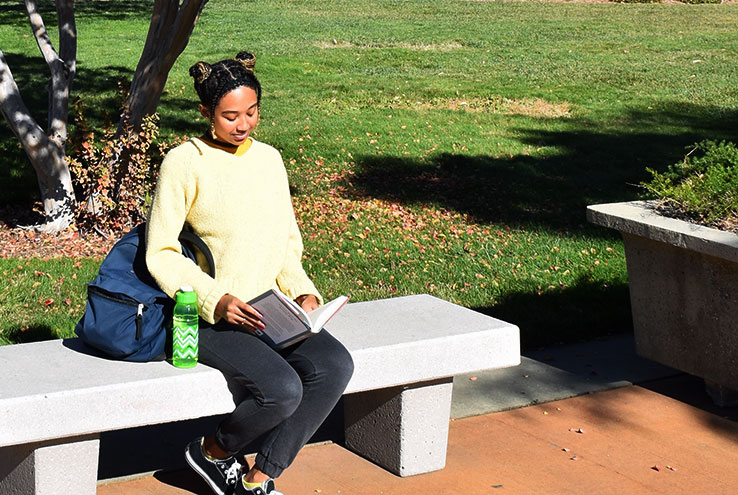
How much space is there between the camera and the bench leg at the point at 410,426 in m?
4.27

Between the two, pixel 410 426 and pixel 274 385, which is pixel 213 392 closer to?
pixel 274 385

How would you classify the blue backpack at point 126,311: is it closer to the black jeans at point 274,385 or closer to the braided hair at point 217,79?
the black jeans at point 274,385

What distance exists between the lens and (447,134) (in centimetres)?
1181

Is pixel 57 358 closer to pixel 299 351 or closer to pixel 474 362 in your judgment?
pixel 299 351

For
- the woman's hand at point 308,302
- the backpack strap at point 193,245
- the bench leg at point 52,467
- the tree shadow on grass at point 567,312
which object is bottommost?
the tree shadow on grass at point 567,312

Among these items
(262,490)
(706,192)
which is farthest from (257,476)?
(706,192)

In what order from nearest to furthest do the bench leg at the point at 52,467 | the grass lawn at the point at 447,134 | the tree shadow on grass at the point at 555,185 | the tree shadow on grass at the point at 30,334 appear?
1. the bench leg at the point at 52,467
2. the tree shadow on grass at the point at 30,334
3. the tree shadow on grass at the point at 555,185
4. the grass lawn at the point at 447,134

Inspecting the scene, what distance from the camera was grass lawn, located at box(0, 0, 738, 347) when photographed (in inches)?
275

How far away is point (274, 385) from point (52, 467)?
0.82 metres

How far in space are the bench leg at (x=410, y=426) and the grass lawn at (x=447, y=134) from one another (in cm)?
182

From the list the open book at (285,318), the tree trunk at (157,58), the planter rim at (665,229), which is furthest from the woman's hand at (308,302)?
the tree trunk at (157,58)

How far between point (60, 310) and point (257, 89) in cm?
295

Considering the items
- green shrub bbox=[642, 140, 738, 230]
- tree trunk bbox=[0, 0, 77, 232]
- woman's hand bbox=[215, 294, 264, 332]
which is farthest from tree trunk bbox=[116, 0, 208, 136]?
woman's hand bbox=[215, 294, 264, 332]

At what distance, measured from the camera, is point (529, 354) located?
5.84 m
